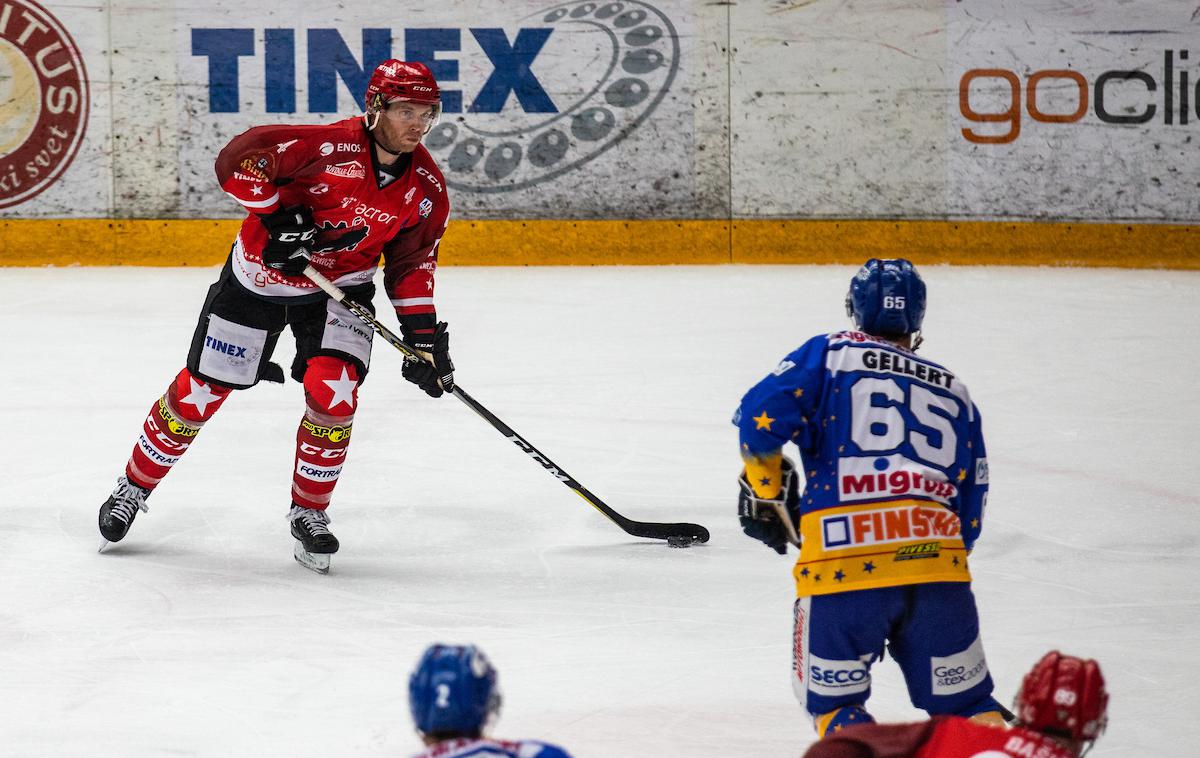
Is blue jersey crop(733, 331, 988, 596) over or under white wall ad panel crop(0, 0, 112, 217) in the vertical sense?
under

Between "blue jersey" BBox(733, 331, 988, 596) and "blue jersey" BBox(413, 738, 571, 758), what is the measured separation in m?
0.81

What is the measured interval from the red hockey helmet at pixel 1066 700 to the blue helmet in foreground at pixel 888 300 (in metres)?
0.84

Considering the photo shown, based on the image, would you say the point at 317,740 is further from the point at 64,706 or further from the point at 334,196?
the point at 334,196

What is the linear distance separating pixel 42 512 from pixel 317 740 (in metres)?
1.73

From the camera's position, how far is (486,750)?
144cm

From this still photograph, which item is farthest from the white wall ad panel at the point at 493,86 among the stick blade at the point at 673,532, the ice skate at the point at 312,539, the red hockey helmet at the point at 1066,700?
the red hockey helmet at the point at 1066,700

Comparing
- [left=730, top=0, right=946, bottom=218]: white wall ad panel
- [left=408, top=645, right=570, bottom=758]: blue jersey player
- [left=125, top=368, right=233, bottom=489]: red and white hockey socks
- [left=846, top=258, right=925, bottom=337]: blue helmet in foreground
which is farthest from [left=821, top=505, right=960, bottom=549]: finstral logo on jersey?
[left=730, top=0, right=946, bottom=218]: white wall ad panel

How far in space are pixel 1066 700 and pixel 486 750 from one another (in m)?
Result: 0.56

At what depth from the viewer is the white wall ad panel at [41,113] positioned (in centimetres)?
805

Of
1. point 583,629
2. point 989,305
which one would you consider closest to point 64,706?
point 583,629

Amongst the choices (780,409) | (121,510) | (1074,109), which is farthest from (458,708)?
(1074,109)

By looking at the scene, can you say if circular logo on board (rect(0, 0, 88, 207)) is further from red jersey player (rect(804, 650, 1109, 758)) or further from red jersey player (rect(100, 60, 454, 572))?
red jersey player (rect(804, 650, 1109, 758))

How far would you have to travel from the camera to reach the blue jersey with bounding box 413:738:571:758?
1.44 meters

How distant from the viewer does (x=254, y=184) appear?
11.5ft
